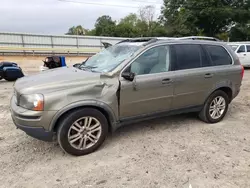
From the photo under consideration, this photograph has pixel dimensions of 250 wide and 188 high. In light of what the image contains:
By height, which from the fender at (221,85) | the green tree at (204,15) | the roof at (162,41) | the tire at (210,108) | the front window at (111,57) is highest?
the green tree at (204,15)

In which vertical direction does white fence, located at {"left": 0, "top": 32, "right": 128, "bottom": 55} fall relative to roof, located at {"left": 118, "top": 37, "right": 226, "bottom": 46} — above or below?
below

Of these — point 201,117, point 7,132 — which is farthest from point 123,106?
point 7,132

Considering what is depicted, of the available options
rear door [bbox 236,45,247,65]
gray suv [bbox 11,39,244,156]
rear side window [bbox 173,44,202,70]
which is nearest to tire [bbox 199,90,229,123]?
gray suv [bbox 11,39,244,156]

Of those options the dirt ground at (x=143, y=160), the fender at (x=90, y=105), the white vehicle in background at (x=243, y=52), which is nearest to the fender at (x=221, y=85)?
the dirt ground at (x=143, y=160)

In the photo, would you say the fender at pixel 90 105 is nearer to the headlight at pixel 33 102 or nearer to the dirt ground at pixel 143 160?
the headlight at pixel 33 102

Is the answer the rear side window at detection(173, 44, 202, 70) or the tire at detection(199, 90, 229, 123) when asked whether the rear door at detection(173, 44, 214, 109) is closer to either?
the rear side window at detection(173, 44, 202, 70)

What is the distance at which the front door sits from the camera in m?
3.57

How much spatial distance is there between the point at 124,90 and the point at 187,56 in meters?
1.51

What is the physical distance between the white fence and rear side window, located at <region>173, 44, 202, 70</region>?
19.9 meters

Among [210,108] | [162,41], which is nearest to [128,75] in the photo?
[162,41]

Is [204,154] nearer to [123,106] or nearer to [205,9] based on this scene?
[123,106]

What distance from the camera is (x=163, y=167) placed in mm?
3078

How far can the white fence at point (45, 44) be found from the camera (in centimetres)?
2219

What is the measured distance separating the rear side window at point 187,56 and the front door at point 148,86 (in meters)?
0.20
